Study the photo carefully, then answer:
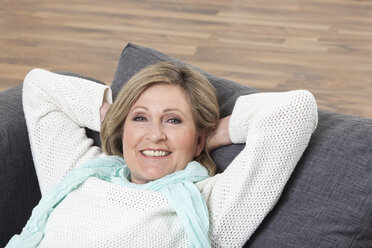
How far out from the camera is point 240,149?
179cm

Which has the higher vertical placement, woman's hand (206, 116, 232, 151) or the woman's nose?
the woman's nose

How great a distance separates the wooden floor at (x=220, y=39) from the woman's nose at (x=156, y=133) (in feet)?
6.48

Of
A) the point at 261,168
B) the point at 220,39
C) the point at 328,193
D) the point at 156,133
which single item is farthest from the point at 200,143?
the point at 220,39

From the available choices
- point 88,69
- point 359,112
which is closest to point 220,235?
point 359,112

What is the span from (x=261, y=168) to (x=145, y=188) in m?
0.31

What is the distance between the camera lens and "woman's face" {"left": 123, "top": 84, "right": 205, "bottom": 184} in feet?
5.77

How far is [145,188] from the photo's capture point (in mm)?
1748

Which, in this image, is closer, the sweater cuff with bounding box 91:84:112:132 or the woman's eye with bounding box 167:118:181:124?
the woman's eye with bounding box 167:118:181:124

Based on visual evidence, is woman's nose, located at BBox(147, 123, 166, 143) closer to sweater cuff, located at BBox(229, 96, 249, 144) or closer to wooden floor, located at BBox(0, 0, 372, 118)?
sweater cuff, located at BBox(229, 96, 249, 144)

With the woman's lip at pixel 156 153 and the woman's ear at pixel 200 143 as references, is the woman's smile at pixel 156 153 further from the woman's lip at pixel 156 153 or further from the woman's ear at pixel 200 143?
the woman's ear at pixel 200 143

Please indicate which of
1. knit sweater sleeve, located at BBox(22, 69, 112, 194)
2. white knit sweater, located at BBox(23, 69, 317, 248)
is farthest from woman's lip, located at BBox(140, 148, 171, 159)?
knit sweater sleeve, located at BBox(22, 69, 112, 194)

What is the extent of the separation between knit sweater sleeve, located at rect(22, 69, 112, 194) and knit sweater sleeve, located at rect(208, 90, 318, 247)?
0.47 metres

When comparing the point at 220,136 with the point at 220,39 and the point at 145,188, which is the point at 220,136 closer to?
the point at 145,188

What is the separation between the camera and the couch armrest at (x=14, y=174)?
1939mm
